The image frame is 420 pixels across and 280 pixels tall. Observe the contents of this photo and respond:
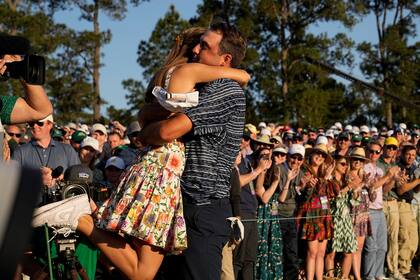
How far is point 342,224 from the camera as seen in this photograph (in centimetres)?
959

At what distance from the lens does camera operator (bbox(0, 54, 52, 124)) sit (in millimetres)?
3959

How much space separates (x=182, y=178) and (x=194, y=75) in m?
0.50

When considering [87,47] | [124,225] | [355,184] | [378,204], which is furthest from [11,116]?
[87,47]

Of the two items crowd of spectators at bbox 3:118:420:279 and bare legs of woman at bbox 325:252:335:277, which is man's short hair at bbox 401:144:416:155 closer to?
crowd of spectators at bbox 3:118:420:279

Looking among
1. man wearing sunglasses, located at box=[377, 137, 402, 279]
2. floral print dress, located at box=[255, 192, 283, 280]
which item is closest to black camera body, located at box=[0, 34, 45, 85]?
floral print dress, located at box=[255, 192, 283, 280]

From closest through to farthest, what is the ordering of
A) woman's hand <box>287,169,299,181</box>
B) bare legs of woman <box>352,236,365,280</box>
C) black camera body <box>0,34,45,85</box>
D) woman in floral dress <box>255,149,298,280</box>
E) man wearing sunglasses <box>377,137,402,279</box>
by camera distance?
black camera body <box>0,34,45,85</box>, woman in floral dress <box>255,149,298,280</box>, woman's hand <box>287,169,299,181</box>, bare legs of woman <box>352,236,365,280</box>, man wearing sunglasses <box>377,137,402,279</box>

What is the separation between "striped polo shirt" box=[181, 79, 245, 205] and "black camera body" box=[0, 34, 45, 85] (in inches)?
30.1

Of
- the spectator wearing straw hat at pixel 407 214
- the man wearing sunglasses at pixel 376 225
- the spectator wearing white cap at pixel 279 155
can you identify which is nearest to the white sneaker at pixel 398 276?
the spectator wearing straw hat at pixel 407 214

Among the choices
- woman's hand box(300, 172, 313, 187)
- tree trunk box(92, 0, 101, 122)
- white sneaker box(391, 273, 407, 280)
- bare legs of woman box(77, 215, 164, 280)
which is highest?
tree trunk box(92, 0, 101, 122)

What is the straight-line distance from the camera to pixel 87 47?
32125 mm

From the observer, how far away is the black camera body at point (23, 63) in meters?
3.43

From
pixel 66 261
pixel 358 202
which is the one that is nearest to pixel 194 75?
pixel 66 261

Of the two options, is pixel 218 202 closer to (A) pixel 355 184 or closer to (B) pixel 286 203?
(B) pixel 286 203

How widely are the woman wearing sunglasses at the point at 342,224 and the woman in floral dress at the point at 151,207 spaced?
6.01 meters
